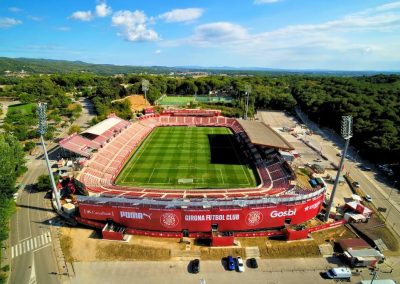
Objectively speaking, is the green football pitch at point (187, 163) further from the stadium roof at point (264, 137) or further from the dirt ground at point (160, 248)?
the dirt ground at point (160, 248)

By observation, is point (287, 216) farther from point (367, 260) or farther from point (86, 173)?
point (86, 173)

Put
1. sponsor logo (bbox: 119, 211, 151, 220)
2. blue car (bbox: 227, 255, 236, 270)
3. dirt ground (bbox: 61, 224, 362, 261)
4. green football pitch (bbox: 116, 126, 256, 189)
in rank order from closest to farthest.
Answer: blue car (bbox: 227, 255, 236, 270)
dirt ground (bbox: 61, 224, 362, 261)
sponsor logo (bbox: 119, 211, 151, 220)
green football pitch (bbox: 116, 126, 256, 189)

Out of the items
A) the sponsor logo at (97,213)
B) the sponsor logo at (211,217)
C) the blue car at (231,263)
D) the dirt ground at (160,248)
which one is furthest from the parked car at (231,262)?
the sponsor logo at (97,213)

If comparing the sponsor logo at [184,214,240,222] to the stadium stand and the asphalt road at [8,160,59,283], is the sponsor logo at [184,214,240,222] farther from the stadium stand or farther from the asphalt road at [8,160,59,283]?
the asphalt road at [8,160,59,283]

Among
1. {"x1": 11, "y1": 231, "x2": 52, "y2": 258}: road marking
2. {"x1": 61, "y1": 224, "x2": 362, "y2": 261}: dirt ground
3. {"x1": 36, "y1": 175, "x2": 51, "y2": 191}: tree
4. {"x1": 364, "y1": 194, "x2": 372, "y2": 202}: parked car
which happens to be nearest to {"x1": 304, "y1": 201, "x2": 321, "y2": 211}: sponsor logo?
{"x1": 61, "y1": 224, "x2": 362, "y2": 261}: dirt ground

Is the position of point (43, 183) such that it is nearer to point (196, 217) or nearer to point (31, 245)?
point (31, 245)

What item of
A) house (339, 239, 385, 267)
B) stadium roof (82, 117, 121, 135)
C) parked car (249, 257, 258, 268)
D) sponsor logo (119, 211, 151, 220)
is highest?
stadium roof (82, 117, 121, 135)

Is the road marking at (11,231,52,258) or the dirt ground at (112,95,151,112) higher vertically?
the dirt ground at (112,95,151,112)
